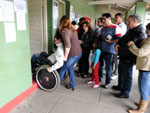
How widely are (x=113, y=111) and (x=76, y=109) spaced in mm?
541

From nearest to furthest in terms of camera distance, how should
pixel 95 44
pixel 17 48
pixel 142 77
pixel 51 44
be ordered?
pixel 142 77 < pixel 17 48 < pixel 95 44 < pixel 51 44

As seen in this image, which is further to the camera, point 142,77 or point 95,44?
point 95,44

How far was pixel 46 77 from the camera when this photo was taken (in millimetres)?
2178

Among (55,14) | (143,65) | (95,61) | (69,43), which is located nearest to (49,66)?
(69,43)

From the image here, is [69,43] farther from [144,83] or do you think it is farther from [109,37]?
[144,83]

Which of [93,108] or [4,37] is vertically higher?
[4,37]

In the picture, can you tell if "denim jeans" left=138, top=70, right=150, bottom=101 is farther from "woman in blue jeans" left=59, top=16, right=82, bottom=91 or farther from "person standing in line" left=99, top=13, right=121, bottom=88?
"woman in blue jeans" left=59, top=16, right=82, bottom=91

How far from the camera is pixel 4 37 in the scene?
150cm

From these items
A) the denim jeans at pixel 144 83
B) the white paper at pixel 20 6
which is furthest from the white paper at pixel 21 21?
the denim jeans at pixel 144 83

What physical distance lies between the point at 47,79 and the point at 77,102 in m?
0.66

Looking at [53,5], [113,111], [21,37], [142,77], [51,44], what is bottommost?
[113,111]

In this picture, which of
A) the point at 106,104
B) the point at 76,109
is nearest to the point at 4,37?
the point at 76,109

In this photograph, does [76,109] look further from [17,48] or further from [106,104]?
[17,48]

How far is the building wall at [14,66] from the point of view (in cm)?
154
